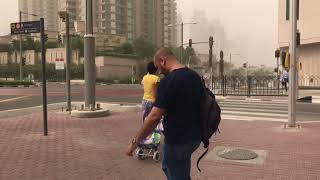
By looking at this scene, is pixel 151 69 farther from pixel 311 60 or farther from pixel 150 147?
pixel 311 60

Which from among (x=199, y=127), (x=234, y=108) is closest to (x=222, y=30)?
(x=234, y=108)

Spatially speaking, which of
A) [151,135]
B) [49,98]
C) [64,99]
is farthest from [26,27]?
[49,98]

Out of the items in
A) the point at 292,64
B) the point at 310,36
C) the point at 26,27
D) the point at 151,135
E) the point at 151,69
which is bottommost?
the point at 151,135

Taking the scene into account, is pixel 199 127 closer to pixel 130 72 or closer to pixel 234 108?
pixel 234 108

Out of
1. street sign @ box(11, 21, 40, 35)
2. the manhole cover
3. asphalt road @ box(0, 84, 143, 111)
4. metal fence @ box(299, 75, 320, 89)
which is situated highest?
street sign @ box(11, 21, 40, 35)

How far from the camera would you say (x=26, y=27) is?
10.3 m

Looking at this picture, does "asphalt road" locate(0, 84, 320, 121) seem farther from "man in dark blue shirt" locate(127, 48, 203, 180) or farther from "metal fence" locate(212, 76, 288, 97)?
"man in dark blue shirt" locate(127, 48, 203, 180)

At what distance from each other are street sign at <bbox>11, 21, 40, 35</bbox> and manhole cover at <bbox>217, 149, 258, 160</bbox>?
5.29m

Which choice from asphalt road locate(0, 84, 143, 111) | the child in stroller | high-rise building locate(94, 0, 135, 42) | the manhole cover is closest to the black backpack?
the child in stroller

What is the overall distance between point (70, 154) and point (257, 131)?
5.13 meters

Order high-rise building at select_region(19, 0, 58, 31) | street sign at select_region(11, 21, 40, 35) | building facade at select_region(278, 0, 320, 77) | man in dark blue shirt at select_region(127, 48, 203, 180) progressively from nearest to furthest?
man in dark blue shirt at select_region(127, 48, 203, 180) → street sign at select_region(11, 21, 40, 35) → building facade at select_region(278, 0, 320, 77) → high-rise building at select_region(19, 0, 58, 31)

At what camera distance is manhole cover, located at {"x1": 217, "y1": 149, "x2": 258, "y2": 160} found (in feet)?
24.9

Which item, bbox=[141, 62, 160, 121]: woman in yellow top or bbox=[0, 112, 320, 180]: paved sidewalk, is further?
bbox=[141, 62, 160, 121]: woman in yellow top

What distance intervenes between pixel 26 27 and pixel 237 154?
591 centimetres
